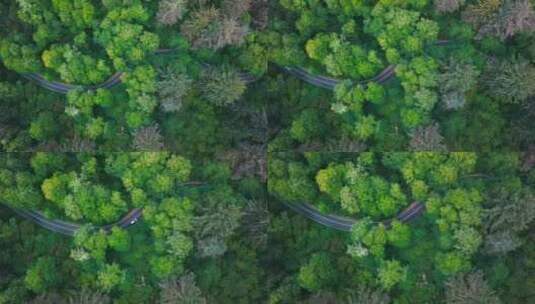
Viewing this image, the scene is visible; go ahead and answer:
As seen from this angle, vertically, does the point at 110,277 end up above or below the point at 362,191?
below

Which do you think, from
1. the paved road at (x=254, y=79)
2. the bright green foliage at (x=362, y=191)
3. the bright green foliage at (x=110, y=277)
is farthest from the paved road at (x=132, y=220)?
the paved road at (x=254, y=79)

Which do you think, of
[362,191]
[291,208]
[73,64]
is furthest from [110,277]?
[362,191]

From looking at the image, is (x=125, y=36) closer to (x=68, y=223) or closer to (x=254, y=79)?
(x=254, y=79)

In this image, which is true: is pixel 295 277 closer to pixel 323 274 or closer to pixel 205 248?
pixel 323 274

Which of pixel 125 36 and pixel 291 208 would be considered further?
pixel 291 208

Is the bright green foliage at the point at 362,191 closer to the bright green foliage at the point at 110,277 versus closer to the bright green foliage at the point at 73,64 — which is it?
the bright green foliage at the point at 110,277

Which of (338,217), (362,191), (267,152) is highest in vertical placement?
(267,152)

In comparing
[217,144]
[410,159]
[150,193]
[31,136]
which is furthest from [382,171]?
[31,136]

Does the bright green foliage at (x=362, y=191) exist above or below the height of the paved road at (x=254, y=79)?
below

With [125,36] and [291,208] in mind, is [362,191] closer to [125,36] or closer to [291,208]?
[291,208]
